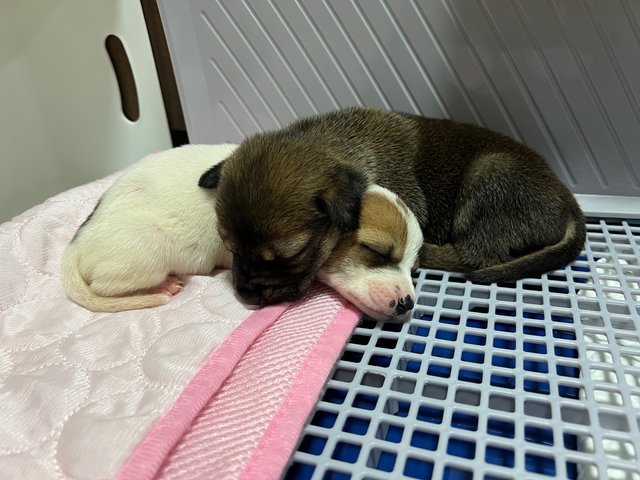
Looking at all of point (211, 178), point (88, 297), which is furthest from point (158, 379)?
point (211, 178)

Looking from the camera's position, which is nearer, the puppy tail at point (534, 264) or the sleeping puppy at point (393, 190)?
the sleeping puppy at point (393, 190)

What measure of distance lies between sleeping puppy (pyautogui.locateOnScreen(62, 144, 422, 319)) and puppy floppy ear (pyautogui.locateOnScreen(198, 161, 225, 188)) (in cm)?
4

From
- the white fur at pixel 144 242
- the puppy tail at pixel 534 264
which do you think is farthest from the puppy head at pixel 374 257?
the white fur at pixel 144 242

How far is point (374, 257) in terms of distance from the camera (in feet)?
4.11

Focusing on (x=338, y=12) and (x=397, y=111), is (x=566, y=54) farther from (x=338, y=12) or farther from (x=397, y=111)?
(x=338, y=12)

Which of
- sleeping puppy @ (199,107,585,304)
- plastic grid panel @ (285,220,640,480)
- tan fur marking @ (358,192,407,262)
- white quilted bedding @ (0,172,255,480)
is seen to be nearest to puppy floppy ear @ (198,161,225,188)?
sleeping puppy @ (199,107,585,304)

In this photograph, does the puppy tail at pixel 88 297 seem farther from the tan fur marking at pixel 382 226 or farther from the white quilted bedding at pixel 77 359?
the tan fur marking at pixel 382 226

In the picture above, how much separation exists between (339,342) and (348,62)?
36.8 inches

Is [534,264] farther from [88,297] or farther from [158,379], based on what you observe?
[88,297]

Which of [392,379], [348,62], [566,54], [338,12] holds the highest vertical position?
[338,12]

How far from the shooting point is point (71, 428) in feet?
2.95

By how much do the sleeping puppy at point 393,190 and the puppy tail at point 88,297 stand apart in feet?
0.70

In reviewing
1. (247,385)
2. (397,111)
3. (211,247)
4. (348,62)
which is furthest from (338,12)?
(247,385)

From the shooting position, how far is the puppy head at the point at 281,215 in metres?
1.14
